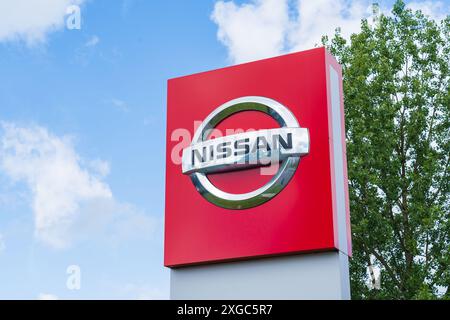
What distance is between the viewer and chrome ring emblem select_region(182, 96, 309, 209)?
1099 cm

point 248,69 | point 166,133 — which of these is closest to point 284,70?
point 248,69

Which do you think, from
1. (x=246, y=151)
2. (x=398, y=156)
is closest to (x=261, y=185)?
(x=246, y=151)

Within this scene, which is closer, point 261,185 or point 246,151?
point 261,185

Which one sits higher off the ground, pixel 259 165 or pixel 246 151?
pixel 246 151

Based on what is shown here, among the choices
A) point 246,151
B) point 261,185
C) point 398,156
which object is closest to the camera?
point 261,185

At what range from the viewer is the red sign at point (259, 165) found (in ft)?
35.2

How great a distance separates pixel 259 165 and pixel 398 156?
10.0m

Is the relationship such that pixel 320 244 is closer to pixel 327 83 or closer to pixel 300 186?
pixel 300 186

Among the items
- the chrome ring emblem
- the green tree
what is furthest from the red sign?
the green tree

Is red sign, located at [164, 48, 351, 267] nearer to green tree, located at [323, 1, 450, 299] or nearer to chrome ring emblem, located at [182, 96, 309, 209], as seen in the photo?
chrome ring emblem, located at [182, 96, 309, 209]

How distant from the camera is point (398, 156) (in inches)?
799

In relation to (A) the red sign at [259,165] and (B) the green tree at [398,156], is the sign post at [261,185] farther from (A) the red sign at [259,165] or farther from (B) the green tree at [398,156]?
(B) the green tree at [398,156]

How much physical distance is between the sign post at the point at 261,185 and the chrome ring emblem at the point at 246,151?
0.02 meters

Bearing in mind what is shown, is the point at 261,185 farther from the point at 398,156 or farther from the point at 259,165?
the point at 398,156
